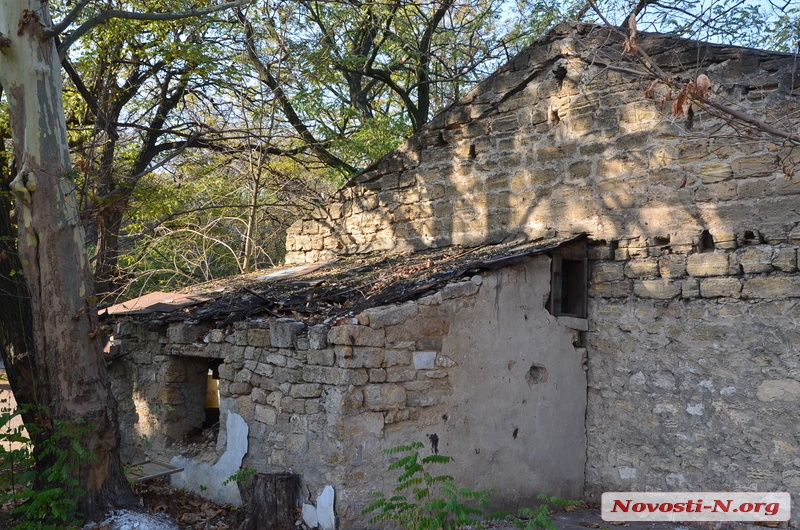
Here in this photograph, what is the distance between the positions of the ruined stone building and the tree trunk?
106 centimetres

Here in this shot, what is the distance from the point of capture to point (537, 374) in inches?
241

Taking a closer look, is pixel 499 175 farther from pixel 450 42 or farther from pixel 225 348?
pixel 450 42

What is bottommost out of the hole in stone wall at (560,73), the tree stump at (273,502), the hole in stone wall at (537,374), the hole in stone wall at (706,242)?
the tree stump at (273,502)

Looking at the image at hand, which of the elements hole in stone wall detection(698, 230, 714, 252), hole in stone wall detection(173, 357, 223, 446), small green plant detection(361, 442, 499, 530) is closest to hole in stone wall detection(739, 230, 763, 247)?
hole in stone wall detection(698, 230, 714, 252)

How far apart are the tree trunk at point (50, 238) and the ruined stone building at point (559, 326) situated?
1.06 m

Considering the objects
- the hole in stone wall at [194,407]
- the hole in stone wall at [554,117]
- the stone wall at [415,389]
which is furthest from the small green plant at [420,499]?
the hole in stone wall at [554,117]

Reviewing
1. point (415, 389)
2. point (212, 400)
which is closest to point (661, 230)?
point (415, 389)

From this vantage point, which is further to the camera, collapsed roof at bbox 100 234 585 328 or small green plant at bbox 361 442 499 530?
collapsed roof at bbox 100 234 585 328

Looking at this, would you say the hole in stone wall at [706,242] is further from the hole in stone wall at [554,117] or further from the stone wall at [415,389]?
the hole in stone wall at [554,117]

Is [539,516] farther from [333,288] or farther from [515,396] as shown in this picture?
[333,288]

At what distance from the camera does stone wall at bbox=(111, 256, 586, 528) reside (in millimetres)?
5027

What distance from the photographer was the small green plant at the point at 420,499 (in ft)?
15.1

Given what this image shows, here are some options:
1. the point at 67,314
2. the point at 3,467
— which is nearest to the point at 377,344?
the point at 67,314

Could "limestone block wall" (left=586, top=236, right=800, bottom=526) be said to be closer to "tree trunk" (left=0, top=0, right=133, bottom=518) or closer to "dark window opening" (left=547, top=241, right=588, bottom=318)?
"dark window opening" (left=547, top=241, right=588, bottom=318)
